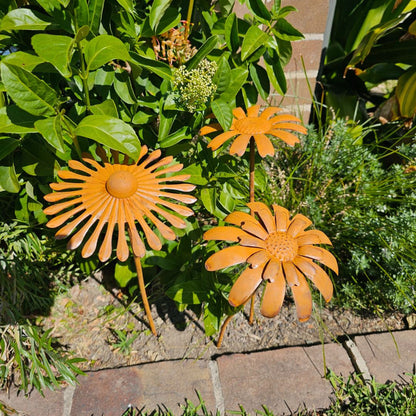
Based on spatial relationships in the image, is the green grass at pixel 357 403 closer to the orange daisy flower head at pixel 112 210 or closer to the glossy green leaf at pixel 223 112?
the orange daisy flower head at pixel 112 210

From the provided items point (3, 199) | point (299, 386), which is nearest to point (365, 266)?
point (299, 386)

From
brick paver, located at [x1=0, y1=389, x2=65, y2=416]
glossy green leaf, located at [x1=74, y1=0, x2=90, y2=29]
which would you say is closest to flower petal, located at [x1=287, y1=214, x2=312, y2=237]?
glossy green leaf, located at [x1=74, y1=0, x2=90, y2=29]

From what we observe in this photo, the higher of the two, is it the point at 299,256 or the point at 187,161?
the point at 187,161

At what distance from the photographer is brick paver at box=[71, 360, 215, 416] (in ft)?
4.01

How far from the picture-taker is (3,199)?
1408mm

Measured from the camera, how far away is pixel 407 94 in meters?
1.71

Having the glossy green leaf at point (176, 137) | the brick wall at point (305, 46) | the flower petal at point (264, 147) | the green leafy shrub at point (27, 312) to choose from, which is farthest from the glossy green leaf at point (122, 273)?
the brick wall at point (305, 46)

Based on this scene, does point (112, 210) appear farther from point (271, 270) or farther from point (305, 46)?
point (305, 46)

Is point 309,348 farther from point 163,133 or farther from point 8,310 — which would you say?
point 8,310

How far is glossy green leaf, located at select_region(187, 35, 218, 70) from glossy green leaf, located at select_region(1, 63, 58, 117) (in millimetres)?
398

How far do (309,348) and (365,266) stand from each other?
15.3 inches

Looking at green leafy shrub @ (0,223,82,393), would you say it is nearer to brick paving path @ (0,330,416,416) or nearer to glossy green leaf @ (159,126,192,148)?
brick paving path @ (0,330,416,416)

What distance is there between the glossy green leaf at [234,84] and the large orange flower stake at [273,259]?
0.33 meters

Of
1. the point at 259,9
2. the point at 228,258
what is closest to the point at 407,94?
the point at 259,9
